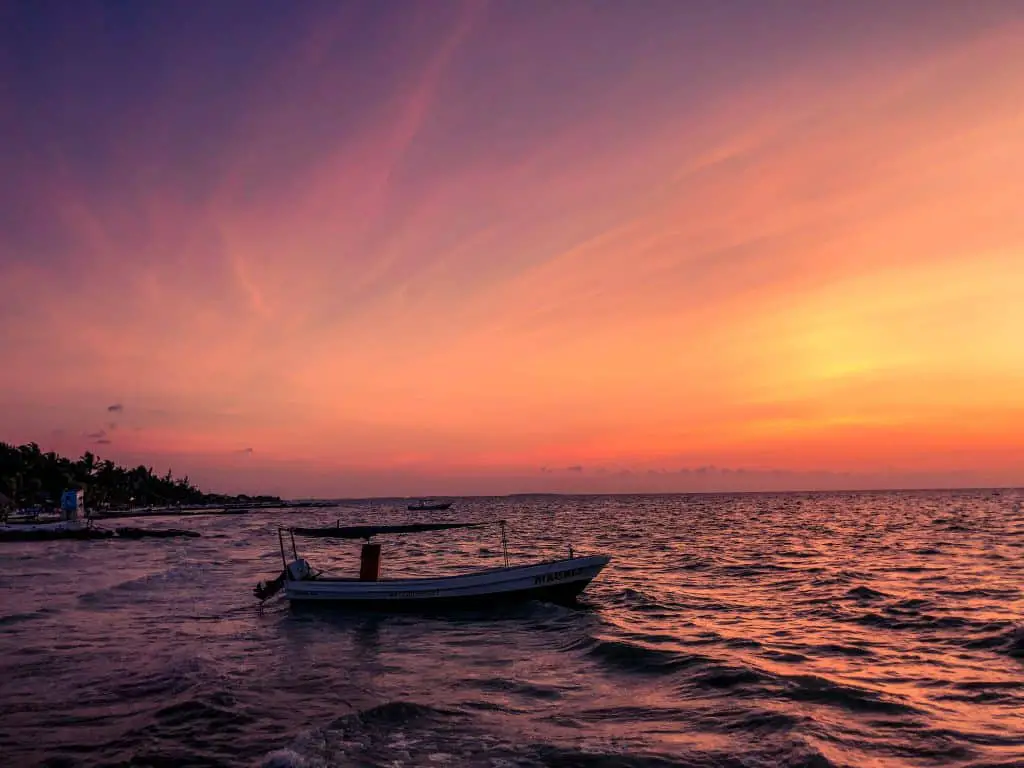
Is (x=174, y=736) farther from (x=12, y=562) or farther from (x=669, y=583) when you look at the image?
(x=12, y=562)

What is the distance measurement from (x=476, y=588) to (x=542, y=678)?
416 inches

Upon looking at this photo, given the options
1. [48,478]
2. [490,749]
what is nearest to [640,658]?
[490,749]

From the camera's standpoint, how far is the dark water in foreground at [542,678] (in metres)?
13.7

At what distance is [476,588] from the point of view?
97.8ft

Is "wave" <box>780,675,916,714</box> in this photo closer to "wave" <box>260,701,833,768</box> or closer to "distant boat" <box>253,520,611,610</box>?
"wave" <box>260,701,833,768</box>

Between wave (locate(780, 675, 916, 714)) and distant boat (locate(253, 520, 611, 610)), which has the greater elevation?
distant boat (locate(253, 520, 611, 610))

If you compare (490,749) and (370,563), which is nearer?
(490,749)

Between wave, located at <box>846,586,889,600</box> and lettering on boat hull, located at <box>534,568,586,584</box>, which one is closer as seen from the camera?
lettering on boat hull, located at <box>534,568,586,584</box>

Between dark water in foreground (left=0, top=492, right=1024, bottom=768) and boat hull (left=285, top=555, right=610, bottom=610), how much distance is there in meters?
0.81

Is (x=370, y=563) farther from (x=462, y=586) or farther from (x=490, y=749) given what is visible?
(x=490, y=749)

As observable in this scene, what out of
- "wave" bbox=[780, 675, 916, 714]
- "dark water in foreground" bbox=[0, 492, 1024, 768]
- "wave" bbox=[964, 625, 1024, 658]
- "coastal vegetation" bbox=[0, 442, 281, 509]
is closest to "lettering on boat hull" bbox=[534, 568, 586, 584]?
"dark water in foreground" bbox=[0, 492, 1024, 768]

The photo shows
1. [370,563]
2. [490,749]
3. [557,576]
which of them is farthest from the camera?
[370,563]

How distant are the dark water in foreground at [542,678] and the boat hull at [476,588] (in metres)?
0.81

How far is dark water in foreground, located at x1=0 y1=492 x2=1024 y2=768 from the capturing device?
1367 cm
